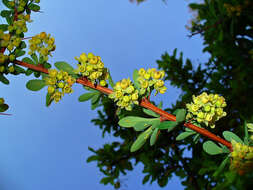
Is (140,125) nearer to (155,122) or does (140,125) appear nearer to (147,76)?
(155,122)

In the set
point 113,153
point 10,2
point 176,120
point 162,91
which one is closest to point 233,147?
point 176,120

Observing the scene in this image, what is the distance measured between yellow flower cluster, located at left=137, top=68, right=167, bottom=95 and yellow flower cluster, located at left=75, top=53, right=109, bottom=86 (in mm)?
234

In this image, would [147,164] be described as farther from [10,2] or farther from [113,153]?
[10,2]

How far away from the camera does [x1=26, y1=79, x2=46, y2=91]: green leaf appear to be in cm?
129

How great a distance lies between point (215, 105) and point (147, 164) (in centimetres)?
230

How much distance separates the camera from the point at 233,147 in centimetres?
130

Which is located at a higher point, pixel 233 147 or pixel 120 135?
pixel 120 135

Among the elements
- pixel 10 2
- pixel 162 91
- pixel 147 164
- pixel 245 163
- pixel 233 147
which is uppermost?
pixel 10 2

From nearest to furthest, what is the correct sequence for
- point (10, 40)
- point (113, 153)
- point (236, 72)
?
point (10, 40), point (236, 72), point (113, 153)

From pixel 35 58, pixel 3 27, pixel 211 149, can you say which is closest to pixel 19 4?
pixel 3 27

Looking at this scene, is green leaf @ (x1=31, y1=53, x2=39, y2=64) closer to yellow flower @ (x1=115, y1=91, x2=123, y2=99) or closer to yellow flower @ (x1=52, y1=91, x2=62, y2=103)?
yellow flower @ (x1=52, y1=91, x2=62, y2=103)

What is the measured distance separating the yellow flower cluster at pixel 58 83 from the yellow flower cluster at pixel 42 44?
0.40 feet

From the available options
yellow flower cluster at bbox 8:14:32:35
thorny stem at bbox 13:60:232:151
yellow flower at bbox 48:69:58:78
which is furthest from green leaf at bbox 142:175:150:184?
yellow flower cluster at bbox 8:14:32:35

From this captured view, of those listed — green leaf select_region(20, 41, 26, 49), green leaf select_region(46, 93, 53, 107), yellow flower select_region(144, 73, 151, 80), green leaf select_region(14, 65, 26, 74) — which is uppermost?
green leaf select_region(20, 41, 26, 49)
